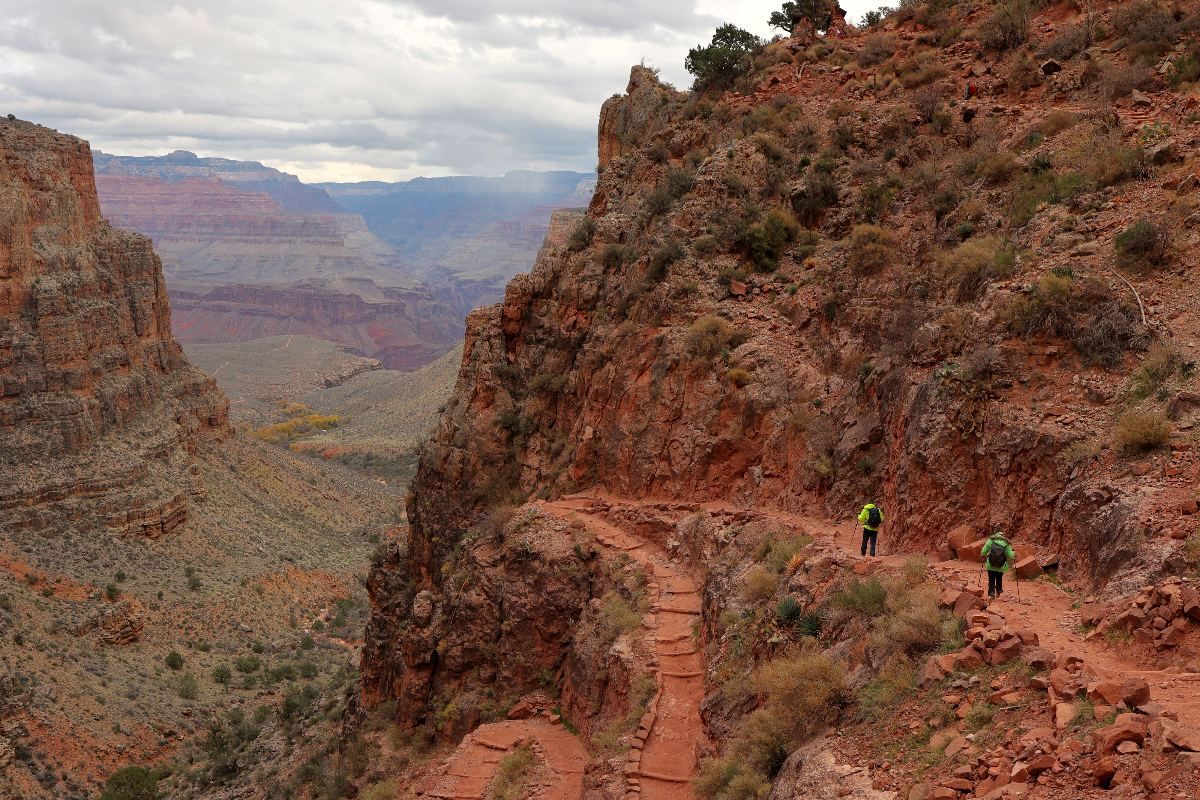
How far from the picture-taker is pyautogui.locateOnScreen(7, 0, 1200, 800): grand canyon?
9.01 meters

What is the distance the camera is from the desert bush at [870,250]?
19125 millimetres

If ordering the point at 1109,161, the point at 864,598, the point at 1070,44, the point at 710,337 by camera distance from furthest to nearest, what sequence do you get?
the point at 1070,44 → the point at 710,337 → the point at 1109,161 → the point at 864,598

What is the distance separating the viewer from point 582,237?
25688 millimetres

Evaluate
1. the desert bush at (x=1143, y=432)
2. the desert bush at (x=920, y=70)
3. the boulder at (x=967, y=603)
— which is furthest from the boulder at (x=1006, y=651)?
the desert bush at (x=920, y=70)

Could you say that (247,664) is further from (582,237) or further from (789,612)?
(789,612)

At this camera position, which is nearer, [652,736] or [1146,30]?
[652,736]

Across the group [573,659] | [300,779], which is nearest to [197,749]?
[300,779]

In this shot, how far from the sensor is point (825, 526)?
1529cm

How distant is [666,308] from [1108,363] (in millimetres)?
10473

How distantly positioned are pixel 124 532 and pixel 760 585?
4235 cm

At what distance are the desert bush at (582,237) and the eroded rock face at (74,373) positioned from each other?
107 ft

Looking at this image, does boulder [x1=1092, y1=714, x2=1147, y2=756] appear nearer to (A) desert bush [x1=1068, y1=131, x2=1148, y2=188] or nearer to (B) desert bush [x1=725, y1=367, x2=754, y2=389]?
(A) desert bush [x1=1068, y1=131, x2=1148, y2=188]

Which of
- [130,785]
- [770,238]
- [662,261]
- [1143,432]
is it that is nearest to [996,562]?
[1143,432]

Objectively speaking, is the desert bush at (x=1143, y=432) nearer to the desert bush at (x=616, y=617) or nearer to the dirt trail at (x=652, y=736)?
the dirt trail at (x=652, y=736)
